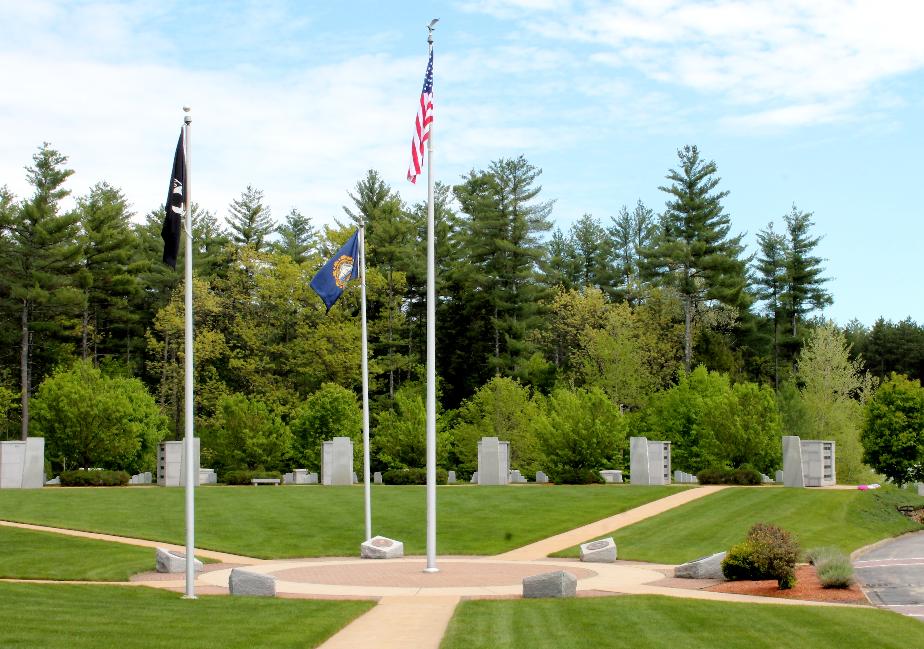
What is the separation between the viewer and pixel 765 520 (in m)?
32.8

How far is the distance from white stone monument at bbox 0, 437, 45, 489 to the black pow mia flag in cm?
2932

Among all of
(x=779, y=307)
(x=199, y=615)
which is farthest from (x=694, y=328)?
(x=199, y=615)

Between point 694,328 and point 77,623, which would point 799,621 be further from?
point 694,328

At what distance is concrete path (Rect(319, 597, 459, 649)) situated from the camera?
1424 centimetres

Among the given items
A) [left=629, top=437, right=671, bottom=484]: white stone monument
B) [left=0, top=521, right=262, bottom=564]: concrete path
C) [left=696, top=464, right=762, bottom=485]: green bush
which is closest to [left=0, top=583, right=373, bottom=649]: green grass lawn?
[left=0, top=521, right=262, bottom=564]: concrete path

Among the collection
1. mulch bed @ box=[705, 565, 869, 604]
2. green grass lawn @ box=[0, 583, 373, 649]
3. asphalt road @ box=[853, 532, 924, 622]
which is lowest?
asphalt road @ box=[853, 532, 924, 622]

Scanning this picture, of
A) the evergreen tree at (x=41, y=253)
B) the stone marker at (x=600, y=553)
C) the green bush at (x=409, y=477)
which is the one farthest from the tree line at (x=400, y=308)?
the stone marker at (x=600, y=553)

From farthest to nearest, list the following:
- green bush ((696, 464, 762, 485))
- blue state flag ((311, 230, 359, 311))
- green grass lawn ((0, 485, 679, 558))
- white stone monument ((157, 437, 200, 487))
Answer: white stone monument ((157, 437, 200, 487)) → green bush ((696, 464, 762, 485)) → green grass lawn ((0, 485, 679, 558)) → blue state flag ((311, 230, 359, 311))

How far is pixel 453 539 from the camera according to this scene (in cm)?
3122

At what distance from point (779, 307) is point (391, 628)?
A: 7757cm

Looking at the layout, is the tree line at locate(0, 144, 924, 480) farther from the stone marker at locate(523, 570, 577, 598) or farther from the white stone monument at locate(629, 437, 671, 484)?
the stone marker at locate(523, 570, 577, 598)

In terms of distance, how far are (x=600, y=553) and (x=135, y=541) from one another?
1297 centimetres

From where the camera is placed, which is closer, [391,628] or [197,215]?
[391,628]

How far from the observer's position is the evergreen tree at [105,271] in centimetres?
7612
